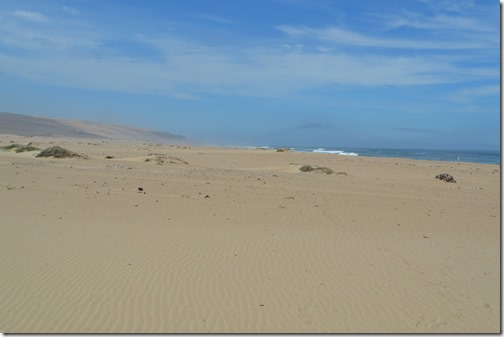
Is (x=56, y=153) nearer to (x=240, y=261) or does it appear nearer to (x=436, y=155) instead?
(x=240, y=261)

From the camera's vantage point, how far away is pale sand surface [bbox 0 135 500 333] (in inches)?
197

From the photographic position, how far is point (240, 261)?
23.6 ft

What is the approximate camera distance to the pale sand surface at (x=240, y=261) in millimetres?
5012

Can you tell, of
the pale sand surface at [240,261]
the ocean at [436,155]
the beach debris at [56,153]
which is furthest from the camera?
the ocean at [436,155]

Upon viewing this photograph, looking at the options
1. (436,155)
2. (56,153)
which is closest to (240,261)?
(56,153)

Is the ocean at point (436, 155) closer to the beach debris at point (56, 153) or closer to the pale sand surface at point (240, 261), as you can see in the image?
the beach debris at point (56, 153)

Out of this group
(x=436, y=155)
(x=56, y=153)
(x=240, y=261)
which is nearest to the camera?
(x=240, y=261)

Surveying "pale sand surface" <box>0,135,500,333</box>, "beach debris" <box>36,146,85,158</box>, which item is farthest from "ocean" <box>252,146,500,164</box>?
"pale sand surface" <box>0,135,500,333</box>

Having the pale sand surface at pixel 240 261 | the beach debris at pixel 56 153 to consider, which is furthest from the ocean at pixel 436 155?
the pale sand surface at pixel 240 261

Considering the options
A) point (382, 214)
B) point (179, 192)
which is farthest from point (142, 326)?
point (179, 192)

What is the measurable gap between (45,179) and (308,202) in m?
8.68

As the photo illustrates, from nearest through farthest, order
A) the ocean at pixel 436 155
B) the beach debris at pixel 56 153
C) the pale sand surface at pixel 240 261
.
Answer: the pale sand surface at pixel 240 261 → the beach debris at pixel 56 153 → the ocean at pixel 436 155

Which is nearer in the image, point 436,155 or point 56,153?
point 56,153

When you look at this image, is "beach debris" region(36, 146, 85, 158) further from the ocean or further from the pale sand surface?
the ocean
